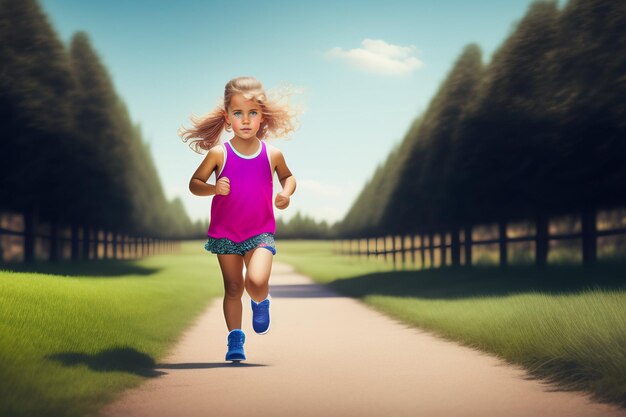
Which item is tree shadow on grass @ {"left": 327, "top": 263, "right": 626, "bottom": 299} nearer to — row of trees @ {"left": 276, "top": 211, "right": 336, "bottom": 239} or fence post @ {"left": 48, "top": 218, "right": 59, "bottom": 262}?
fence post @ {"left": 48, "top": 218, "right": 59, "bottom": 262}

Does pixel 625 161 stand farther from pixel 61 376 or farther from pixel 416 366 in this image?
pixel 61 376

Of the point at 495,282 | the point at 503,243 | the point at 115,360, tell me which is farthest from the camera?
the point at 503,243

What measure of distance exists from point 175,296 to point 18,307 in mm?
9426

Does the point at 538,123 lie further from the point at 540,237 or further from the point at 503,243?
the point at 503,243

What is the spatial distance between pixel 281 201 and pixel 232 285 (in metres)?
1.07

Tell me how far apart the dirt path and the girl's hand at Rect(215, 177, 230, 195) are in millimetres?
1650

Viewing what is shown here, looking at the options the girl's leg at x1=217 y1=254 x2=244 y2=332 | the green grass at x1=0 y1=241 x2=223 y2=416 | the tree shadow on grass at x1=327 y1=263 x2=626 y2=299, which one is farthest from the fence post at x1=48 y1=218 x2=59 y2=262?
the girl's leg at x1=217 y1=254 x2=244 y2=332

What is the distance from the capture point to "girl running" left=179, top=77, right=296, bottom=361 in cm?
670

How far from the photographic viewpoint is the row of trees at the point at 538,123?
15.8m

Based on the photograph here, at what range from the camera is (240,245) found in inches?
271

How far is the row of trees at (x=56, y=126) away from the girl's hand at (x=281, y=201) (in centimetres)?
1745

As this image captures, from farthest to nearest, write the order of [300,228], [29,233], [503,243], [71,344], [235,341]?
1. [300,228]
2. [29,233]
3. [503,243]
4. [71,344]
5. [235,341]

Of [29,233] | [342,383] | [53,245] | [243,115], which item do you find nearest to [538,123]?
[342,383]

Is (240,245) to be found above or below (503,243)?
above
